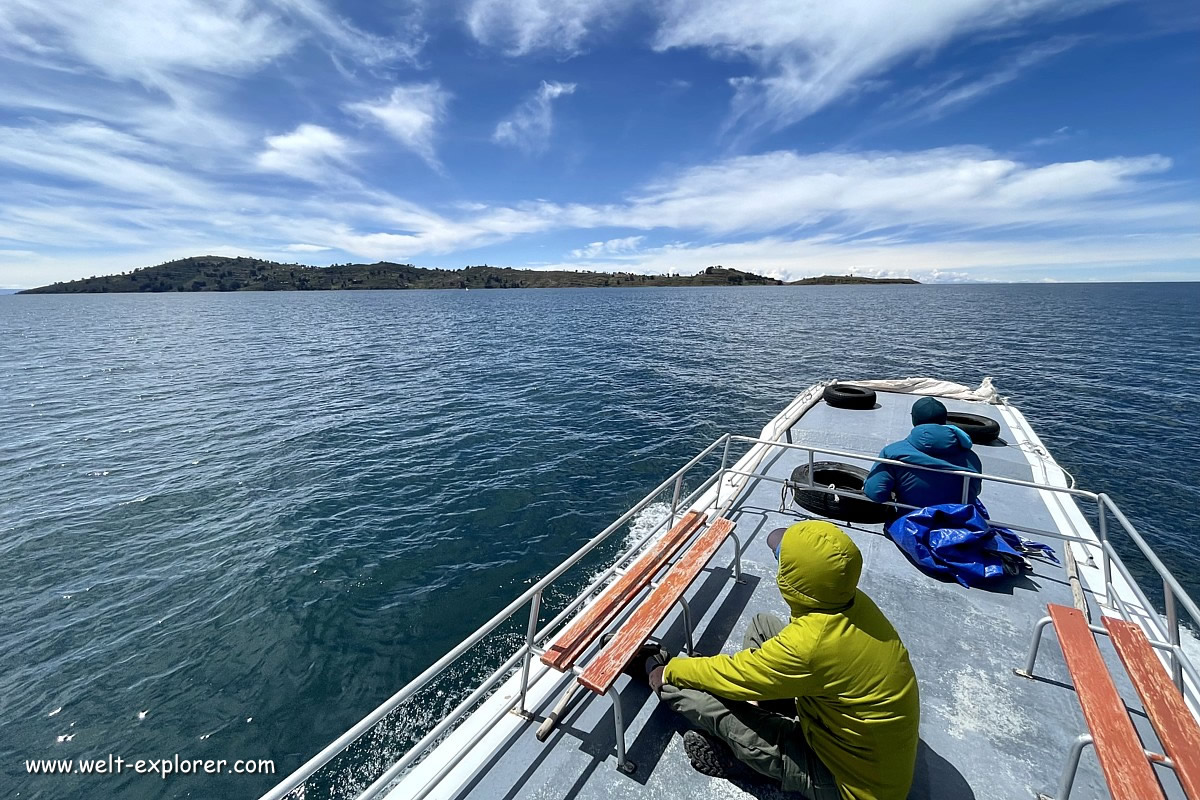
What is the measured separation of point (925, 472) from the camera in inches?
299

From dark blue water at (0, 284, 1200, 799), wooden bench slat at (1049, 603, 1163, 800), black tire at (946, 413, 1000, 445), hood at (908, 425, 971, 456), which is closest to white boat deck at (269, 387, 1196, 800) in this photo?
wooden bench slat at (1049, 603, 1163, 800)

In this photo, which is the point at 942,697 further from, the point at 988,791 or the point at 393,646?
the point at 393,646

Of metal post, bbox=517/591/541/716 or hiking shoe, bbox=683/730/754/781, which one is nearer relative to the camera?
hiking shoe, bbox=683/730/754/781

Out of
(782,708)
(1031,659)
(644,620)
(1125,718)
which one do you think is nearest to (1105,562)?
(1031,659)

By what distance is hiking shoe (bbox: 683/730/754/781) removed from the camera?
164 inches

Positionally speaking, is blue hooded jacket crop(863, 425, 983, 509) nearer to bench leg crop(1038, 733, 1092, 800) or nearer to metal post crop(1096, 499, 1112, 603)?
metal post crop(1096, 499, 1112, 603)

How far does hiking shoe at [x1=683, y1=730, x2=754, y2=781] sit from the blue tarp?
4752 mm

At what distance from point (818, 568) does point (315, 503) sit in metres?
15.5

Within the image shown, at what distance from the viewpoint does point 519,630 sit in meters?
9.31

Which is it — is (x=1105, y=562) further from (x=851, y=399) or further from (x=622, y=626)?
(x=851, y=399)

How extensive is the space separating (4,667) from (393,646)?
24.3 feet

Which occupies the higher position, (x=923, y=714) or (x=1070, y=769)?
(x=1070, y=769)

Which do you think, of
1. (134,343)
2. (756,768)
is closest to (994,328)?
(756,768)

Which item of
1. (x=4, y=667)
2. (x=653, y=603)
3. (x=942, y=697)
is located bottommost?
(x=4, y=667)
